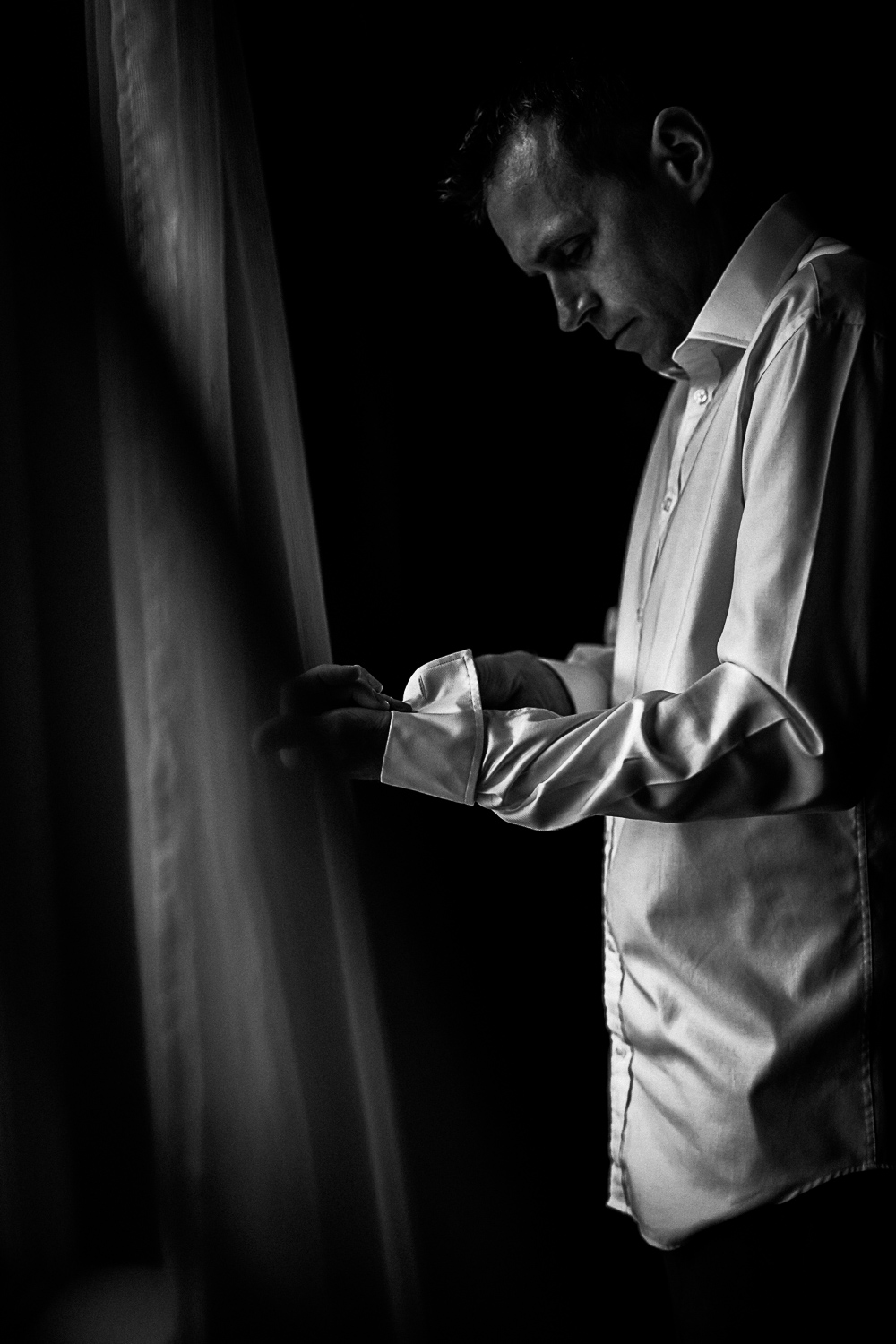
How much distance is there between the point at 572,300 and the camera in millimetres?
1159

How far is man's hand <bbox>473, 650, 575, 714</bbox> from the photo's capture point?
4.07 ft

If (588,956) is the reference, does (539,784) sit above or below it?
above

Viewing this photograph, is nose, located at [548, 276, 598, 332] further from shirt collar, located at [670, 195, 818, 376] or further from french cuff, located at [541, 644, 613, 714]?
french cuff, located at [541, 644, 613, 714]

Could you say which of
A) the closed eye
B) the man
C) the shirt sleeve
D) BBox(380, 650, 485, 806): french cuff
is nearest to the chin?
the man

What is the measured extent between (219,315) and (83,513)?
0.25m

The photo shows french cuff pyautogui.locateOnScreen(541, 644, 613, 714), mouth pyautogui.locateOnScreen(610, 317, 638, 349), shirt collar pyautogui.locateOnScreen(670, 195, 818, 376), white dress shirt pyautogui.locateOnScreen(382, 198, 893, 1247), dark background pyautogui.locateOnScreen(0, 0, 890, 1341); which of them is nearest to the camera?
dark background pyautogui.locateOnScreen(0, 0, 890, 1341)

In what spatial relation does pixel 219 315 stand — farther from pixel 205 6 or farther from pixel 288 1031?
pixel 288 1031

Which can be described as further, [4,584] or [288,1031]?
[288,1031]

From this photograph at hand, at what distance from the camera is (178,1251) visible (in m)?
0.84

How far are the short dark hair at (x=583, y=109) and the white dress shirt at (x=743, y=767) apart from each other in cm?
16

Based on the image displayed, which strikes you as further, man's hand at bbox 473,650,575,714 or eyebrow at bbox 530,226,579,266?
man's hand at bbox 473,650,575,714

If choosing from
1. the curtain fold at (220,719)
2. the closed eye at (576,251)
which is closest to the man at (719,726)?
the closed eye at (576,251)

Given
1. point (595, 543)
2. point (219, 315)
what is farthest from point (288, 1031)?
point (595, 543)

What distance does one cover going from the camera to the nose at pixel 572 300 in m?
1.15
